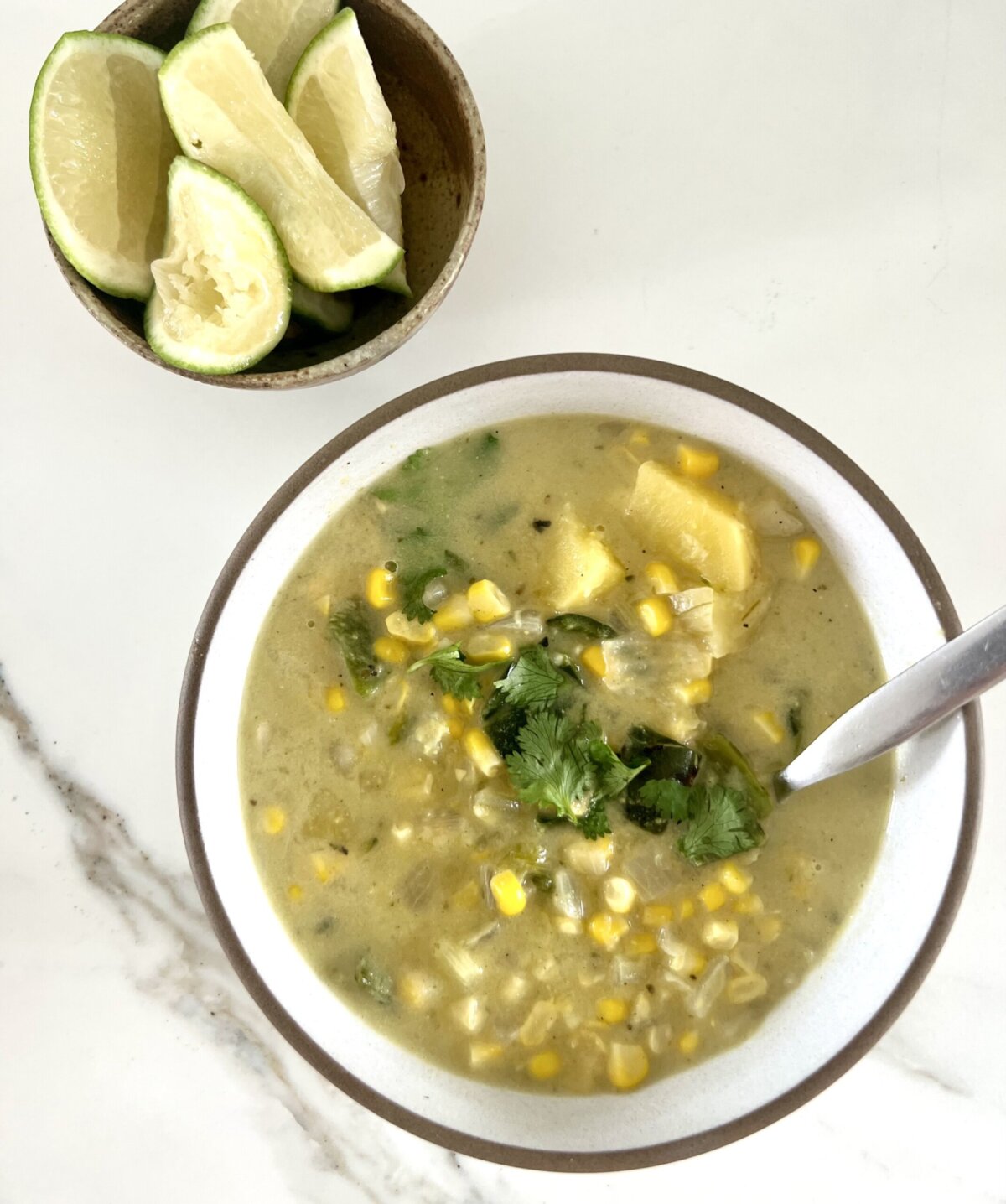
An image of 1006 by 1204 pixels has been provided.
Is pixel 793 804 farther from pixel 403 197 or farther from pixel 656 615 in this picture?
pixel 403 197

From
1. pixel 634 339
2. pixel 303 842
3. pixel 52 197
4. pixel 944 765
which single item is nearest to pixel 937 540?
pixel 944 765

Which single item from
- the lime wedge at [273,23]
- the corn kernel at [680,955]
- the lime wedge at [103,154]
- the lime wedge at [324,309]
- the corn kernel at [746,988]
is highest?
the lime wedge at [273,23]

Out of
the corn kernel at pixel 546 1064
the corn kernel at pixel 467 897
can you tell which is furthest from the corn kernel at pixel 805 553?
the corn kernel at pixel 546 1064

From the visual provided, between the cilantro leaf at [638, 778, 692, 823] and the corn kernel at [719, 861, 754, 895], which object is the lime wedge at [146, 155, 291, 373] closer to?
the cilantro leaf at [638, 778, 692, 823]

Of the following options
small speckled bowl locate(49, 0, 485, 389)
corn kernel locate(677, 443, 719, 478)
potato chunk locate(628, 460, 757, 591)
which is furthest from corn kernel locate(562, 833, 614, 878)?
small speckled bowl locate(49, 0, 485, 389)

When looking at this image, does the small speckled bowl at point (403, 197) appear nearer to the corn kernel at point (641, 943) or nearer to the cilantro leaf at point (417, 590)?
the cilantro leaf at point (417, 590)
